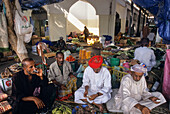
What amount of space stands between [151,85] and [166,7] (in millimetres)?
2023

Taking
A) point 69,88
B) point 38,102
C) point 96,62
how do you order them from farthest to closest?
1. point 69,88
2. point 96,62
3. point 38,102

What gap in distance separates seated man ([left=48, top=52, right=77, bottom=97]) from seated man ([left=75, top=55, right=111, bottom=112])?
40 centimetres

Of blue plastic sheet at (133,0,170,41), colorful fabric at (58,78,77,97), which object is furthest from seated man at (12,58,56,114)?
blue plastic sheet at (133,0,170,41)

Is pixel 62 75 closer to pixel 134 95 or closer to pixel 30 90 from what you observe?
pixel 30 90

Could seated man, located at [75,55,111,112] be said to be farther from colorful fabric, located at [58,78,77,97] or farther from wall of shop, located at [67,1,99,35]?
wall of shop, located at [67,1,99,35]

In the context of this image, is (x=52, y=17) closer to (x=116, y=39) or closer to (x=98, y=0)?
(x=98, y=0)

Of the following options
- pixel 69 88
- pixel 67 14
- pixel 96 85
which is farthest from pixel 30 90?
pixel 67 14

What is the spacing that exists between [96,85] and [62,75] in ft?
3.25

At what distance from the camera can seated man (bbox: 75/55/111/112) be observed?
116 inches

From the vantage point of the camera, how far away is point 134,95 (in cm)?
280

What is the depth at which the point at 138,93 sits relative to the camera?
2.81 m

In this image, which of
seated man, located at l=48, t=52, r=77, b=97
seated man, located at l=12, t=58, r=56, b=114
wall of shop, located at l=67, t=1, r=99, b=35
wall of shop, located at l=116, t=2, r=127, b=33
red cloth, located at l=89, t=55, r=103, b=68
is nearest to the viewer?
seated man, located at l=12, t=58, r=56, b=114

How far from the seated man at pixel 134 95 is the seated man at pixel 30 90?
1467mm

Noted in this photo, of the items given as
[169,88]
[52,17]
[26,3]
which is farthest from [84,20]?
[169,88]
